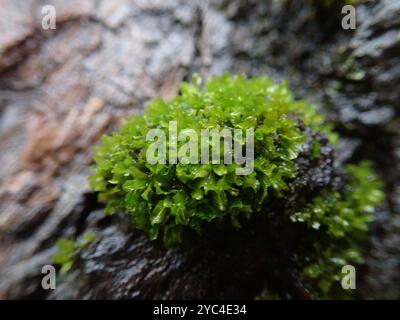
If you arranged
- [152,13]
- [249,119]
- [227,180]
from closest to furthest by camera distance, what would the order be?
[227,180] < [249,119] < [152,13]

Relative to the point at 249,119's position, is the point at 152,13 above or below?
above

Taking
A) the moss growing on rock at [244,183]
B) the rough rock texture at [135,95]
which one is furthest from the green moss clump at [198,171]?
the rough rock texture at [135,95]

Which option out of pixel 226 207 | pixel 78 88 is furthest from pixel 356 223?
pixel 78 88

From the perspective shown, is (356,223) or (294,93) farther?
(294,93)
